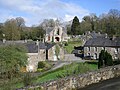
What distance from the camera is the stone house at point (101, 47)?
201 ft

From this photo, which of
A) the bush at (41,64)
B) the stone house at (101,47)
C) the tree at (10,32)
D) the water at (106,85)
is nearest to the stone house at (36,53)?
the bush at (41,64)

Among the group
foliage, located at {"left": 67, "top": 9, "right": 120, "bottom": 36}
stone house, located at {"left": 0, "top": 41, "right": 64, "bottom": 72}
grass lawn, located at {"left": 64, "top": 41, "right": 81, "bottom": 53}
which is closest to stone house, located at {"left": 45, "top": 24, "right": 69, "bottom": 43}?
grass lawn, located at {"left": 64, "top": 41, "right": 81, "bottom": 53}

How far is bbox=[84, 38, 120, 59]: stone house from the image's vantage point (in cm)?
6141

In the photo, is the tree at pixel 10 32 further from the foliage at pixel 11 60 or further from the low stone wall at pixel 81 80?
the low stone wall at pixel 81 80

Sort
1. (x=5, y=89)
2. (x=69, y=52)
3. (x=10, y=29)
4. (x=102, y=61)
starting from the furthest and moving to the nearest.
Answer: (x=10, y=29) < (x=69, y=52) < (x=102, y=61) < (x=5, y=89)

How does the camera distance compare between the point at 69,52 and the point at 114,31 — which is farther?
the point at 114,31

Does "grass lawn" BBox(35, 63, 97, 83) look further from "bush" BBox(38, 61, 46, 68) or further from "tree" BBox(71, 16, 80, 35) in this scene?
"tree" BBox(71, 16, 80, 35)

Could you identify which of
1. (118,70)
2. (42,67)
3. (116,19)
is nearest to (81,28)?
(116,19)

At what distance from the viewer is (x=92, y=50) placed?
63344 millimetres

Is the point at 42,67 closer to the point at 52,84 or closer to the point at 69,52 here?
the point at 69,52

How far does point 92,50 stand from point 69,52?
753 centimetres

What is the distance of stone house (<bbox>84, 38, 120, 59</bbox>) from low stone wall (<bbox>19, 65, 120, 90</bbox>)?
1448 inches

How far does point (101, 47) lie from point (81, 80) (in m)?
43.6

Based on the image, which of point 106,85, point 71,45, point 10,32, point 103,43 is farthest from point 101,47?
point 106,85
